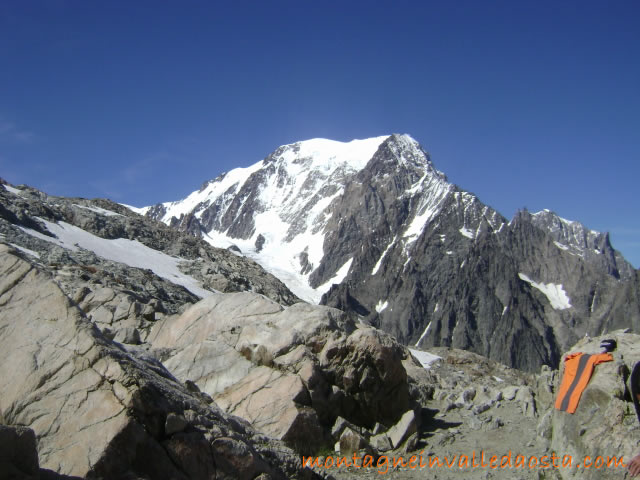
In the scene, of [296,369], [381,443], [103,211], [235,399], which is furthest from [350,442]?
[103,211]

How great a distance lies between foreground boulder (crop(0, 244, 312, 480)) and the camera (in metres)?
6.50

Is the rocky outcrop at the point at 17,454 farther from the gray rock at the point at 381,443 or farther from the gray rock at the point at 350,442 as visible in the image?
the gray rock at the point at 381,443

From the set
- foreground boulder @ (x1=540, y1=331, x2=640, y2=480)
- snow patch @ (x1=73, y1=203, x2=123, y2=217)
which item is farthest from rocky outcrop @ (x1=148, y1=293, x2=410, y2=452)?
snow patch @ (x1=73, y1=203, x2=123, y2=217)

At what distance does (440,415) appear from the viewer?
16.5 m

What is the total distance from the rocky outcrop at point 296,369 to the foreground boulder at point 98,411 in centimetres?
324

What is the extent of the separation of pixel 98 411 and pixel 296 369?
6.77 meters

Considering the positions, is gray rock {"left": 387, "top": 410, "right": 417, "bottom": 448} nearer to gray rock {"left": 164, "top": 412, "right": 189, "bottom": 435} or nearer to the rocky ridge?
the rocky ridge

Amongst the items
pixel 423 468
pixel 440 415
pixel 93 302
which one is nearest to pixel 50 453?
pixel 423 468

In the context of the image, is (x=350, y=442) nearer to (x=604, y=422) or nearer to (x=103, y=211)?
(x=604, y=422)

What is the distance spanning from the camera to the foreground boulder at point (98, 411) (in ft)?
21.3

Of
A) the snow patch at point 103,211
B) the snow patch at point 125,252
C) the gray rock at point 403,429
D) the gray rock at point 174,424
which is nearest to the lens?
the gray rock at point 174,424

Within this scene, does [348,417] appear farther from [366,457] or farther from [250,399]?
[250,399]

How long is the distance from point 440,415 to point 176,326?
8890 millimetres

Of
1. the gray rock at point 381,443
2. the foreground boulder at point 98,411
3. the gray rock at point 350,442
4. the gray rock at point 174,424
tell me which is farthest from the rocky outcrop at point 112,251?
the gray rock at point 174,424
